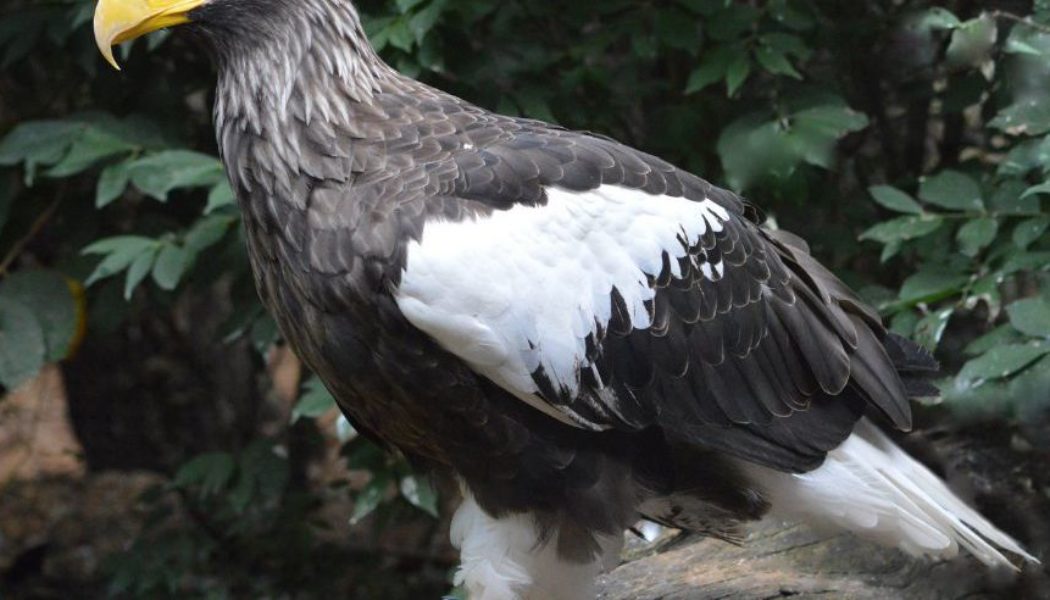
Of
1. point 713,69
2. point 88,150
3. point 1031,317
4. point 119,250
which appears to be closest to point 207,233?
point 119,250

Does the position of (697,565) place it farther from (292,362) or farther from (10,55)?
(292,362)

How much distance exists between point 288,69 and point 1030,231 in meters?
1.78

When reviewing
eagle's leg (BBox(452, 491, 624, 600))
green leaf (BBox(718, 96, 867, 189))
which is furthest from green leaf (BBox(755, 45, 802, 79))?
eagle's leg (BBox(452, 491, 624, 600))

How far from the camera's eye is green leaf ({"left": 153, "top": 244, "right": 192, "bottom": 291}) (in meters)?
4.11

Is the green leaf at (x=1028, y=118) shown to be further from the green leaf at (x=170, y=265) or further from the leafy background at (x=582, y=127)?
the green leaf at (x=170, y=265)

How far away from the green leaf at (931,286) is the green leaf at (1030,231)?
0.19 meters

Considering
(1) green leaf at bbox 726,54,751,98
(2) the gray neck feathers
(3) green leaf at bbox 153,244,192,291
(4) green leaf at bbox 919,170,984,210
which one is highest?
(2) the gray neck feathers

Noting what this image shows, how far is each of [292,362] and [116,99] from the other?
6.73 ft

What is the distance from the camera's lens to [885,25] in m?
4.66

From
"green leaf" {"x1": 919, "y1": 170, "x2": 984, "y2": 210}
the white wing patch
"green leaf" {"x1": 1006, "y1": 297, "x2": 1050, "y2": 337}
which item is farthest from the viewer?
"green leaf" {"x1": 919, "y1": 170, "x2": 984, "y2": 210}

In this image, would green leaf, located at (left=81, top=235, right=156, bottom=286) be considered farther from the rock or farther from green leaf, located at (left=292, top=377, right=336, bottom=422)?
the rock

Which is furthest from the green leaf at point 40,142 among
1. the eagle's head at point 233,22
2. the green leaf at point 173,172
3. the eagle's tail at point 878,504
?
the eagle's tail at point 878,504

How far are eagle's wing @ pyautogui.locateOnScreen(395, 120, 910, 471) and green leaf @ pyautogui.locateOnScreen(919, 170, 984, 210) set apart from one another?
52cm

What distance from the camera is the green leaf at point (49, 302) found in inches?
179
